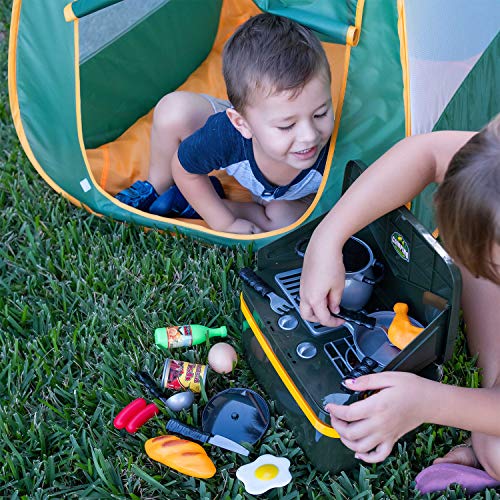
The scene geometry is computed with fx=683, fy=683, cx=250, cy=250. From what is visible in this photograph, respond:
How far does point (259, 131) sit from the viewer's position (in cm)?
137

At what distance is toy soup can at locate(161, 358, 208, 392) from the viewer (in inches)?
47.2

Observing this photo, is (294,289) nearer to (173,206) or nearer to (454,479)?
(454,479)

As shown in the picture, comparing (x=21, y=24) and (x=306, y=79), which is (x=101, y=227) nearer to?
(x=21, y=24)

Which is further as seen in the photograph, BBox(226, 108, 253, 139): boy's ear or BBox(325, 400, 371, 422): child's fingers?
BBox(226, 108, 253, 139): boy's ear

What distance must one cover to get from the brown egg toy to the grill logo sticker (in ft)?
1.14

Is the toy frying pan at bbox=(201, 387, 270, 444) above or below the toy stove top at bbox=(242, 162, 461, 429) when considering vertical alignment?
below

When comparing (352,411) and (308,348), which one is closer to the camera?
(352,411)

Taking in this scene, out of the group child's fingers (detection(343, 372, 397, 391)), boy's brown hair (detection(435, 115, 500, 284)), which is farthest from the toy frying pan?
boy's brown hair (detection(435, 115, 500, 284))

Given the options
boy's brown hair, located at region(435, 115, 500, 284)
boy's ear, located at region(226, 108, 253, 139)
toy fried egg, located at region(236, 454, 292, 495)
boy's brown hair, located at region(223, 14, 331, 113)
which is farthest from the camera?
boy's ear, located at region(226, 108, 253, 139)

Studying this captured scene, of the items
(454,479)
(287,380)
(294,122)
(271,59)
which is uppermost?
(271,59)

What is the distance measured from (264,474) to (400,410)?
0.84 ft

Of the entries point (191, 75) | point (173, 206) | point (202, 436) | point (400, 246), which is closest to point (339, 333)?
point (400, 246)

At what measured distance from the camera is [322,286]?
3.61ft

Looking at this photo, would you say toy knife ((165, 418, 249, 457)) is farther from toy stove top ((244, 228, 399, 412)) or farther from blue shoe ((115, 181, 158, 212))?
blue shoe ((115, 181, 158, 212))
